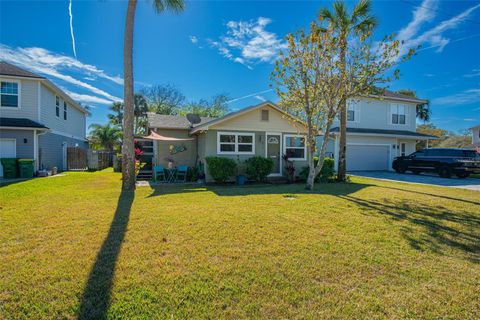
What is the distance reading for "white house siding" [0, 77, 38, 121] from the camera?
1389 centimetres

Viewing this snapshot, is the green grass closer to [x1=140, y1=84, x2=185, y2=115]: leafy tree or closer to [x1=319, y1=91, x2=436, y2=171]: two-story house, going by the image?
[x1=319, y1=91, x2=436, y2=171]: two-story house

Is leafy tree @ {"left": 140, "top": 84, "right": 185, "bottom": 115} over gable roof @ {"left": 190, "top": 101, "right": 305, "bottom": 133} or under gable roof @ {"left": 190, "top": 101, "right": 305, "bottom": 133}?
over

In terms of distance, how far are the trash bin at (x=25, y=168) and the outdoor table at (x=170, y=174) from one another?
7.24m

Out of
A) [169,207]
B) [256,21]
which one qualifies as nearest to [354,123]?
[256,21]

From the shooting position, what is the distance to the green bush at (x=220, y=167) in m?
11.1

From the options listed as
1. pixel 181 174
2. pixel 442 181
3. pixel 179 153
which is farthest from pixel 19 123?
pixel 442 181

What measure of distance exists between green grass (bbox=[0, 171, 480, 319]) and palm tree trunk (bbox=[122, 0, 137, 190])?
3123 mm

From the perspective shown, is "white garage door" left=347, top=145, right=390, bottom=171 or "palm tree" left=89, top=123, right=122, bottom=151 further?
"palm tree" left=89, top=123, right=122, bottom=151

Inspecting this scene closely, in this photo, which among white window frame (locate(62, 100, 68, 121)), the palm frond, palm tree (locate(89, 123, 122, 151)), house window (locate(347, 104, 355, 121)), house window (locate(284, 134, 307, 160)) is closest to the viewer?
the palm frond

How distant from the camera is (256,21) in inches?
510

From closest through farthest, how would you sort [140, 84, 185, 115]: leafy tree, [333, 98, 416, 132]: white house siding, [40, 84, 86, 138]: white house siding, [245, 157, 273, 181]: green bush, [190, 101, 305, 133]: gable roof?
[190, 101, 305, 133]: gable roof
[245, 157, 273, 181]: green bush
[40, 84, 86, 138]: white house siding
[333, 98, 416, 132]: white house siding
[140, 84, 185, 115]: leafy tree

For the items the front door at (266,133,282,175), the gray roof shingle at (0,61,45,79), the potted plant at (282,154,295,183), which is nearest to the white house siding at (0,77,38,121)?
the gray roof shingle at (0,61,45,79)

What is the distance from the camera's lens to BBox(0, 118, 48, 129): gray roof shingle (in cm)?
1291

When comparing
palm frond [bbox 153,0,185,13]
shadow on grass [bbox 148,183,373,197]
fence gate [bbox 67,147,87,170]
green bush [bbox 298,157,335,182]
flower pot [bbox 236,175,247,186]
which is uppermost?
palm frond [bbox 153,0,185,13]
